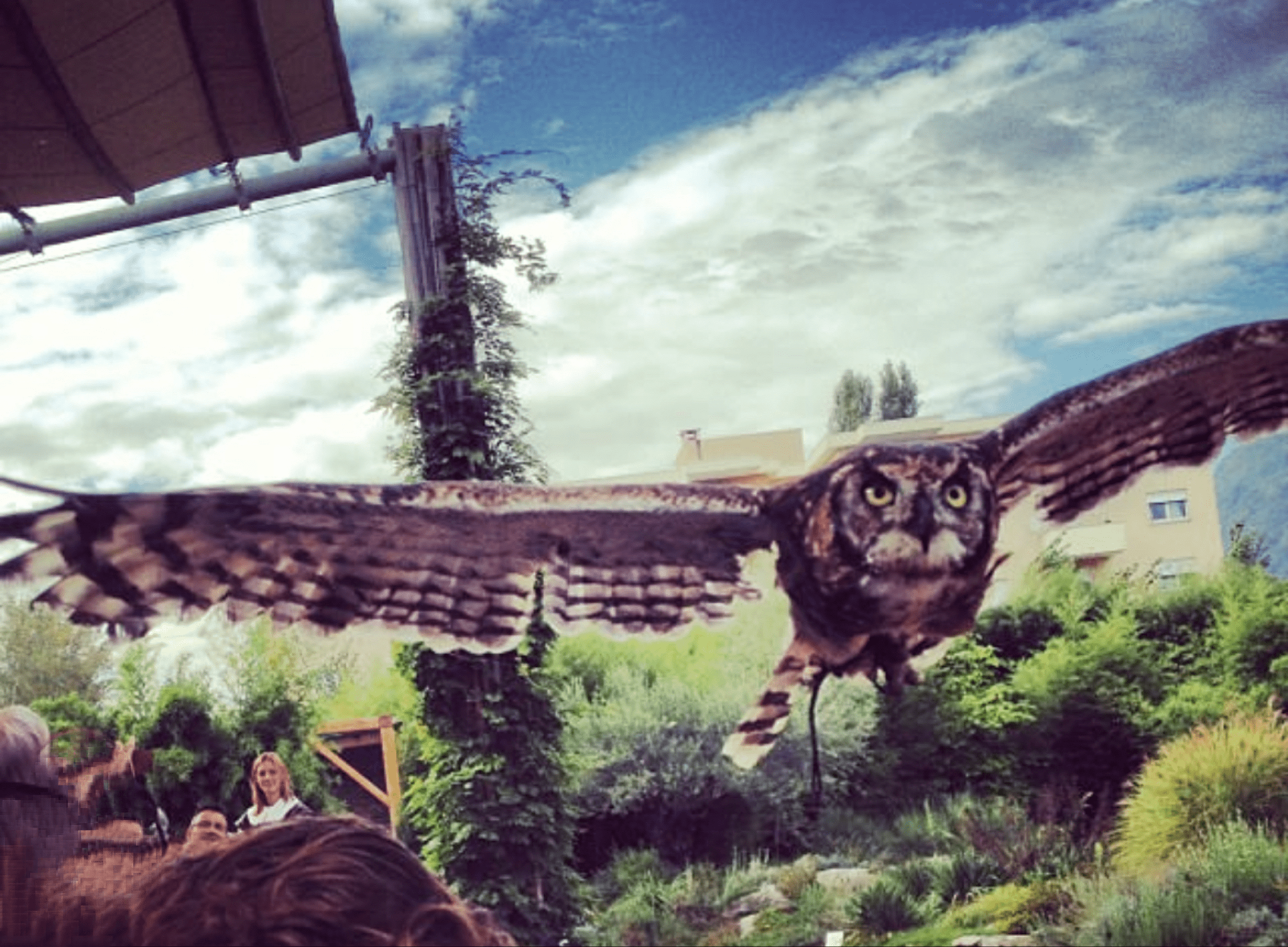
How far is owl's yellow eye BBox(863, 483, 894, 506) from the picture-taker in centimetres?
347

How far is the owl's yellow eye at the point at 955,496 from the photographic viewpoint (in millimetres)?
3471

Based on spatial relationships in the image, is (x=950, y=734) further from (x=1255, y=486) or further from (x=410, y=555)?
(x=410, y=555)

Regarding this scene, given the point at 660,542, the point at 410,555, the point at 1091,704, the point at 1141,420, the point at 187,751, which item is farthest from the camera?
the point at 1091,704

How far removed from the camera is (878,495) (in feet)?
11.4

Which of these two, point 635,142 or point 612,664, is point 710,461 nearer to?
point 612,664

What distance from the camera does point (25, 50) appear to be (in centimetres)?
353

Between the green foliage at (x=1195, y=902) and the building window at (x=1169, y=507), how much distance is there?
0.97 metres

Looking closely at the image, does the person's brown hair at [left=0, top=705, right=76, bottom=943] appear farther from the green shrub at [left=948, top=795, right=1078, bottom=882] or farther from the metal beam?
the green shrub at [left=948, top=795, right=1078, bottom=882]

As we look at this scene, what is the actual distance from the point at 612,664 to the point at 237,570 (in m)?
1.12

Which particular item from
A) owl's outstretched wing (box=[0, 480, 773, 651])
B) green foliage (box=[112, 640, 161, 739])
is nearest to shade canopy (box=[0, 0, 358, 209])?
owl's outstretched wing (box=[0, 480, 773, 651])

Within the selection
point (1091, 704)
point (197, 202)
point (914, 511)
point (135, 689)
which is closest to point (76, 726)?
point (135, 689)

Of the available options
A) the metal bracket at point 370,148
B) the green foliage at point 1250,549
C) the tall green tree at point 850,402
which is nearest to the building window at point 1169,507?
the green foliage at point 1250,549

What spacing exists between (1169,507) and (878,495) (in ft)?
3.43

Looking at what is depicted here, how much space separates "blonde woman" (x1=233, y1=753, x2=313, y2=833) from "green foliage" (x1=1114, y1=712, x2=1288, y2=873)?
7.84ft
